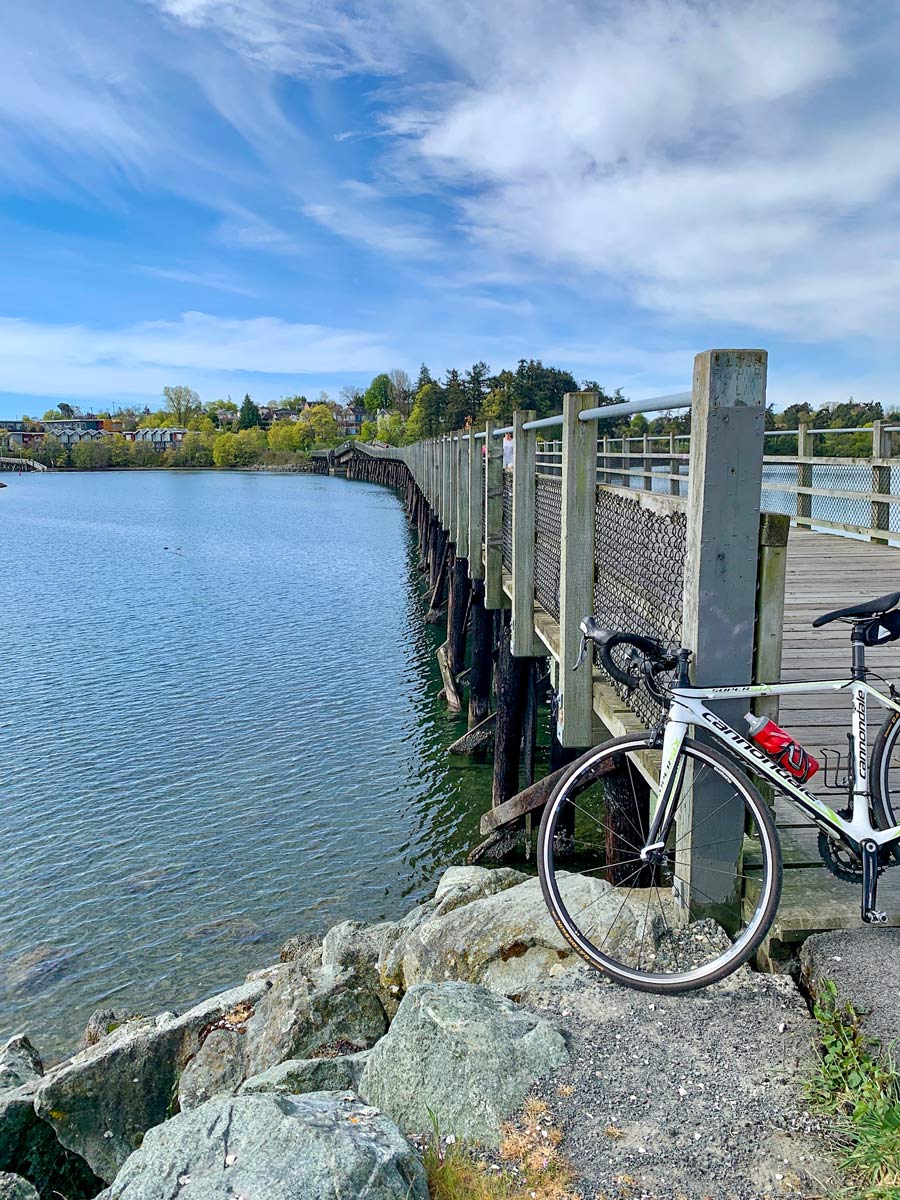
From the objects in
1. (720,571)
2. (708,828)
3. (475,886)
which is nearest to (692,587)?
(720,571)

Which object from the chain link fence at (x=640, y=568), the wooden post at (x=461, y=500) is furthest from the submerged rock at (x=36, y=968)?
the wooden post at (x=461, y=500)

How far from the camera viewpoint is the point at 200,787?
11039 millimetres

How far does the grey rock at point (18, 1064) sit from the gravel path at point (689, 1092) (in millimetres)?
3515

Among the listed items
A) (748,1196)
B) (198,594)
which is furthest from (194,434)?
(748,1196)

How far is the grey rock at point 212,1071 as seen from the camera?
4328 millimetres

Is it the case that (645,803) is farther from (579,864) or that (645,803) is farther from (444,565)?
(444,565)

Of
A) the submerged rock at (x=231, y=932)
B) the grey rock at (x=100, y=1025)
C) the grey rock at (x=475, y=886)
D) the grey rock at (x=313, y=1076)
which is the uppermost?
the grey rock at (x=313, y=1076)

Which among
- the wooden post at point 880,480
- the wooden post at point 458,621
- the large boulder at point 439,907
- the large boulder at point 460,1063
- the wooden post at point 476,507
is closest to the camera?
the large boulder at point 460,1063

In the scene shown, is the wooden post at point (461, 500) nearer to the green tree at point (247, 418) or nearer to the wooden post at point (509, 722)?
the wooden post at point (509, 722)

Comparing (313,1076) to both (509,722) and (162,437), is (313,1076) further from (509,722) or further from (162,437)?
(162,437)

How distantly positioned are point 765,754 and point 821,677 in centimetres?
278

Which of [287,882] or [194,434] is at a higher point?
[194,434]

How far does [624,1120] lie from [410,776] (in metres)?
8.84

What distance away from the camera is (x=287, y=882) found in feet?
28.9
